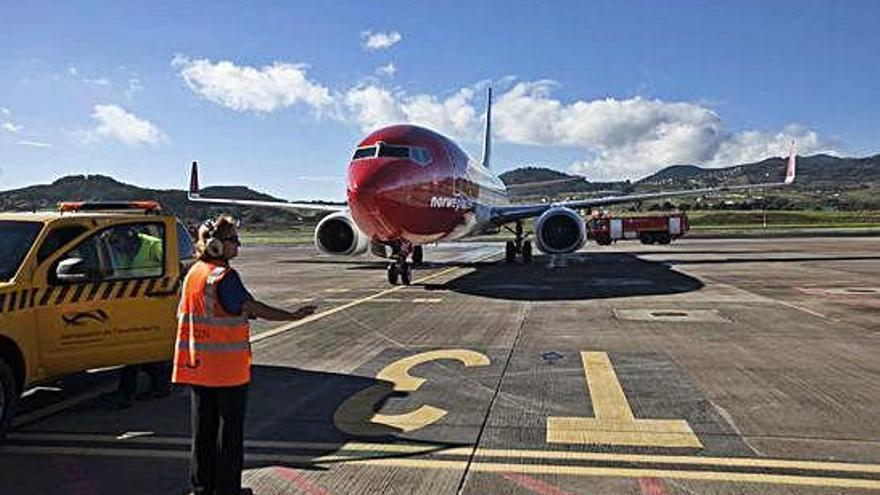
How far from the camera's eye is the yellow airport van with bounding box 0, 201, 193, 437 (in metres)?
6.37

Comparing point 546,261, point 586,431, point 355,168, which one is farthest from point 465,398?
point 546,261

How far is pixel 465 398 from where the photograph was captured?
7543 mm

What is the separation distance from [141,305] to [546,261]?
25.1m

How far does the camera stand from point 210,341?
16.4 feet

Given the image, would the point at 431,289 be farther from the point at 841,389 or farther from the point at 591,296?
the point at 841,389

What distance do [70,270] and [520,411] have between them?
4243mm

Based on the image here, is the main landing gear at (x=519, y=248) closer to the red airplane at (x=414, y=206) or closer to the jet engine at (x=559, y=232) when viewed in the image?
the red airplane at (x=414, y=206)

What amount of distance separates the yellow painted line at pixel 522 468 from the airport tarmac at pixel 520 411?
0.02 meters

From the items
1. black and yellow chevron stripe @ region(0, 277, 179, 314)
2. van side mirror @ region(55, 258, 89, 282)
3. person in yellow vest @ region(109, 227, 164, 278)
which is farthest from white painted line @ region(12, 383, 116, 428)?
person in yellow vest @ region(109, 227, 164, 278)

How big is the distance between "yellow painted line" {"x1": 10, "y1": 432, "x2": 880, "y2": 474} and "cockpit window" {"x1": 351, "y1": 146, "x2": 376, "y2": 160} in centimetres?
1206

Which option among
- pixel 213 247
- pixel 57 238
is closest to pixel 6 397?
pixel 57 238

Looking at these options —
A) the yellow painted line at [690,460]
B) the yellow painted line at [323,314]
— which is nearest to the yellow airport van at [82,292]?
the yellow painted line at [323,314]

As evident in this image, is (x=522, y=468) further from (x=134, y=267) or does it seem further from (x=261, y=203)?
(x=261, y=203)

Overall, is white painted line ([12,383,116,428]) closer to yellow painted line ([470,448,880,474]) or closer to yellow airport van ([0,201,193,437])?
yellow airport van ([0,201,193,437])
